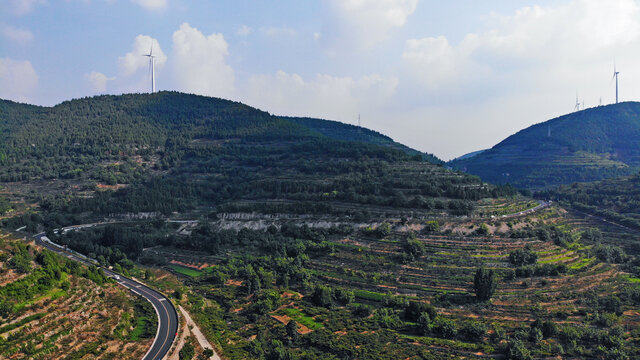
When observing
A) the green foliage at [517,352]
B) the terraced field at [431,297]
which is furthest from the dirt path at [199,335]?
the green foliage at [517,352]

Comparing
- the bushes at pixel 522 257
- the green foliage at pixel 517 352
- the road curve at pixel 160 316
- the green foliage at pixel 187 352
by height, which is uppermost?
the bushes at pixel 522 257

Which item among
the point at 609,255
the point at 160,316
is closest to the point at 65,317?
the point at 160,316

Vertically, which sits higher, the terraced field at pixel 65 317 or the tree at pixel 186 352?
the terraced field at pixel 65 317

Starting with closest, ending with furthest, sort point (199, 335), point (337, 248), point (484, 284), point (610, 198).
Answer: point (199, 335) < point (484, 284) < point (337, 248) < point (610, 198)

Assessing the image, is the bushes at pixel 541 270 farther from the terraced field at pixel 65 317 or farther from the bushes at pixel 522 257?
the terraced field at pixel 65 317

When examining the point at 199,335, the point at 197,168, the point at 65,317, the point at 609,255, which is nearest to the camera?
the point at 65,317

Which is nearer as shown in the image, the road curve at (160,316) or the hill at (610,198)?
the road curve at (160,316)

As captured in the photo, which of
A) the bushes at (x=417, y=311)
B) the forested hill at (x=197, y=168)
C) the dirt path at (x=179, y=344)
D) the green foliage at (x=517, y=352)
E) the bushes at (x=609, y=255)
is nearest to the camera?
the dirt path at (x=179, y=344)

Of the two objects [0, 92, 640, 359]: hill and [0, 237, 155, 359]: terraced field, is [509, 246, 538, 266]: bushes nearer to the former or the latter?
[0, 92, 640, 359]: hill

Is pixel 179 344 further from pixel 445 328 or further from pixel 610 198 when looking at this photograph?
pixel 610 198
